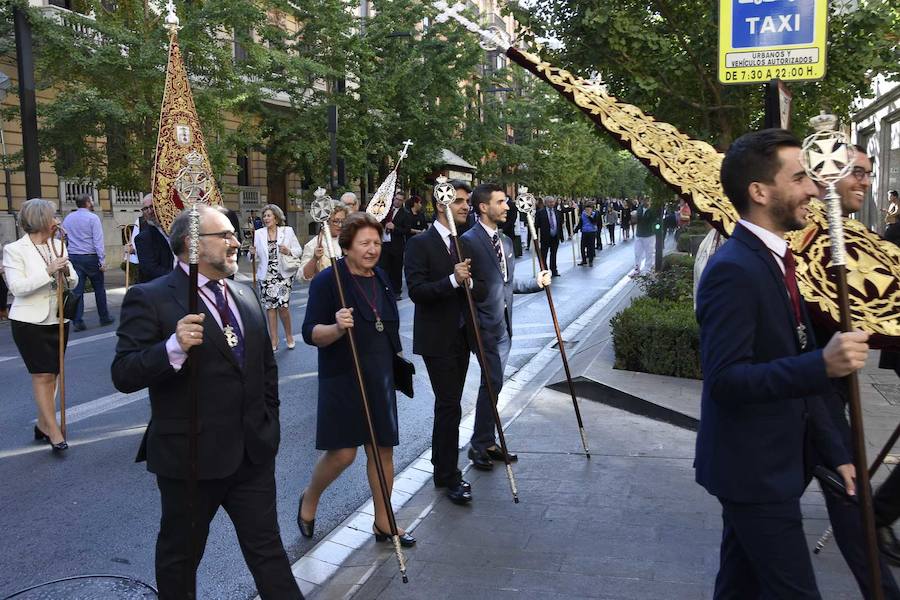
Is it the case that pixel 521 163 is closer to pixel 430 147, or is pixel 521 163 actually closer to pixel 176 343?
pixel 430 147

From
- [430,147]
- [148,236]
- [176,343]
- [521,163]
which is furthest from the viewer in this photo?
[521,163]

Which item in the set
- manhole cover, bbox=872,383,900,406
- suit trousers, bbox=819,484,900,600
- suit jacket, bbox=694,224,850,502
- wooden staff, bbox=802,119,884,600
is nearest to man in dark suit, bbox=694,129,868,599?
suit jacket, bbox=694,224,850,502

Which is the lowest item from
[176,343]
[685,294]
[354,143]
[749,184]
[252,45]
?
[685,294]

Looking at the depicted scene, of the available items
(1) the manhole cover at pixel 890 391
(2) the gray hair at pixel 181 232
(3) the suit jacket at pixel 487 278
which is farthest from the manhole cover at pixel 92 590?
(1) the manhole cover at pixel 890 391

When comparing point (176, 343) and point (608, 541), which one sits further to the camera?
point (608, 541)

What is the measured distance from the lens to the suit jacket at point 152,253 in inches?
341

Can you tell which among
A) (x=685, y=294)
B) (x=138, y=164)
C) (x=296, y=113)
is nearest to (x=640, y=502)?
(x=685, y=294)

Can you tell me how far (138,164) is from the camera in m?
18.4

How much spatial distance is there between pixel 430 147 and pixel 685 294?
851 inches

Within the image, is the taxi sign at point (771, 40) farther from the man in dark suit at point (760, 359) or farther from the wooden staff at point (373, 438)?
the man in dark suit at point (760, 359)

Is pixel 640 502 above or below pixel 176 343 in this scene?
below

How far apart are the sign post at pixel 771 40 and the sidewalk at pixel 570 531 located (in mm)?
2461

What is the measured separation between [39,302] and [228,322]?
4.06 m

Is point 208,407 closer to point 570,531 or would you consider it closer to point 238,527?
point 238,527
